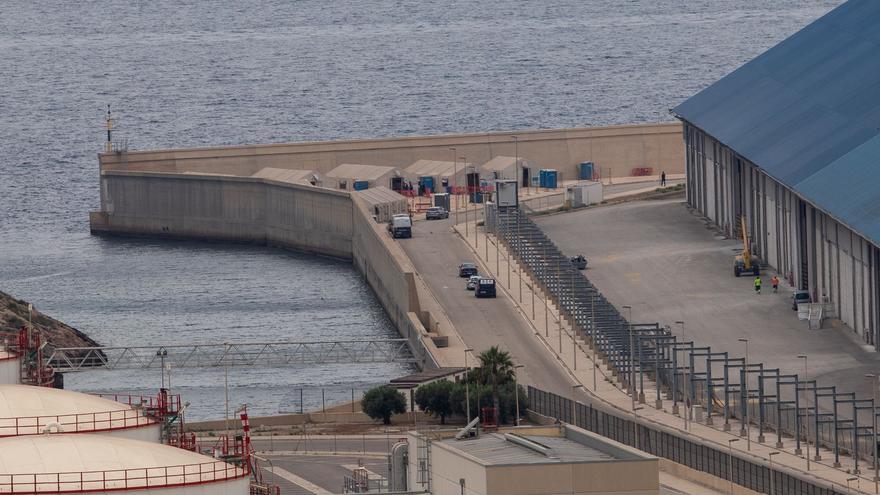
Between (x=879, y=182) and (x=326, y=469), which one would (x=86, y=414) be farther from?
(x=879, y=182)

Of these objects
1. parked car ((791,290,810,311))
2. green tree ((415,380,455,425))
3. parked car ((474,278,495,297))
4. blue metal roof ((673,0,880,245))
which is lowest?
green tree ((415,380,455,425))

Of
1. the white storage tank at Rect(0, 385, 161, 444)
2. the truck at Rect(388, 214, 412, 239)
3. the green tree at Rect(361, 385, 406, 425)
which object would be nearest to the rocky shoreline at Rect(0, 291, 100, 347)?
the truck at Rect(388, 214, 412, 239)

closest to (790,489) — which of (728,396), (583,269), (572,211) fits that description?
(728,396)

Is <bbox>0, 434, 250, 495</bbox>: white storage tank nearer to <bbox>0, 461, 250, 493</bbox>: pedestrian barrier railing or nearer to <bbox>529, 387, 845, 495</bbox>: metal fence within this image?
<bbox>0, 461, 250, 493</bbox>: pedestrian barrier railing

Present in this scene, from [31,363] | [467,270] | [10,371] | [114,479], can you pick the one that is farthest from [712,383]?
[114,479]

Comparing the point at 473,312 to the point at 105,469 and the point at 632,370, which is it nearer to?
the point at 632,370
